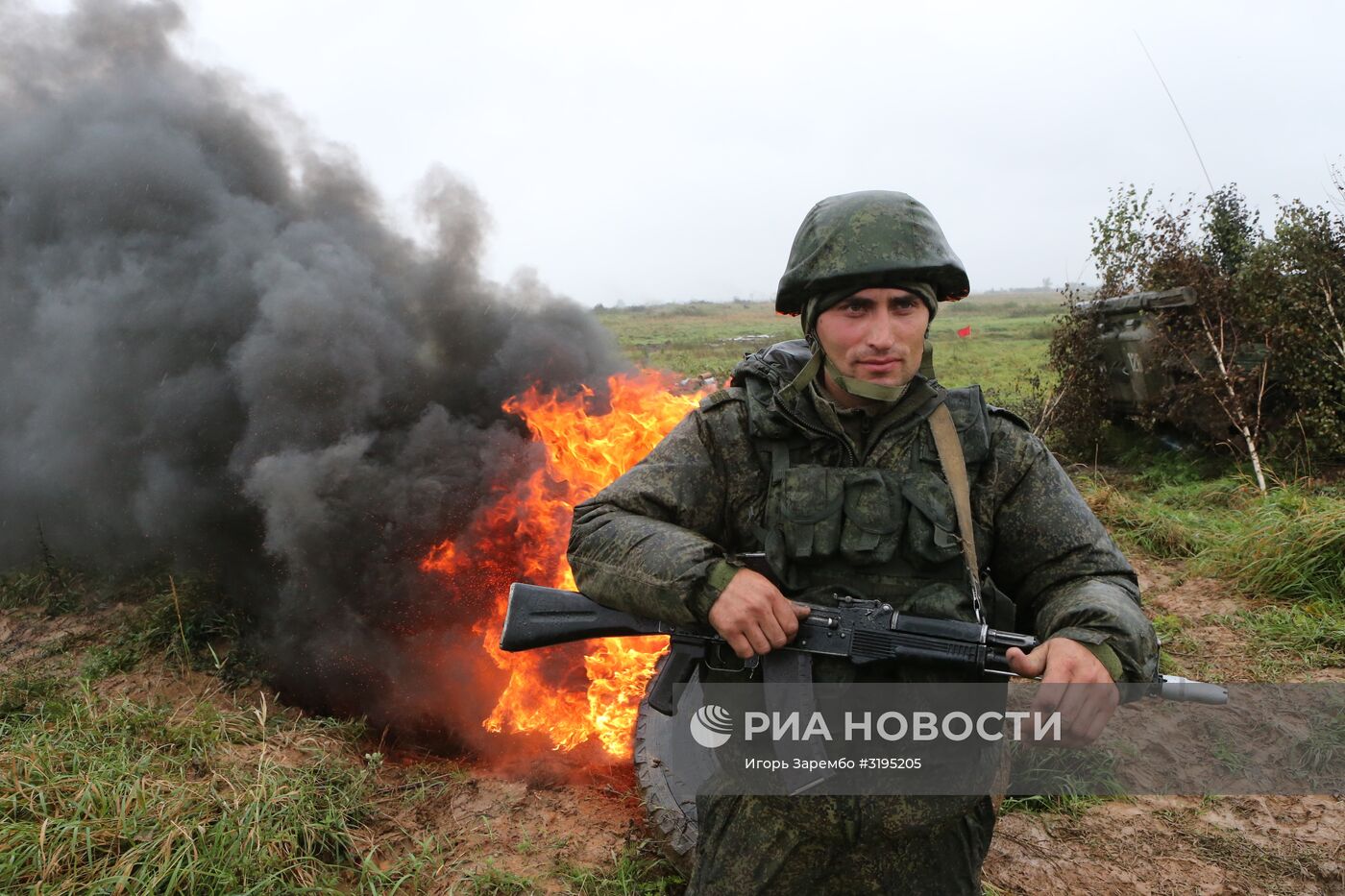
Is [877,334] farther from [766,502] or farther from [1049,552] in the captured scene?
[1049,552]

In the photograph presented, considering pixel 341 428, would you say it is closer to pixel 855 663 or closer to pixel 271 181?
pixel 271 181

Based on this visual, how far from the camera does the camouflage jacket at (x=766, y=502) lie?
1752 millimetres

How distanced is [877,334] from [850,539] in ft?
1.59

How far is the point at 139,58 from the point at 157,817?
9556 mm

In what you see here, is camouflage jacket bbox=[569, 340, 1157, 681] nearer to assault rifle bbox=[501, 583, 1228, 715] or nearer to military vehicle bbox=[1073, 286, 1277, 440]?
assault rifle bbox=[501, 583, 1228, 715]

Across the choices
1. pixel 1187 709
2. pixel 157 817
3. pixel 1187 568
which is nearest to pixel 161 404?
pixel 157 817

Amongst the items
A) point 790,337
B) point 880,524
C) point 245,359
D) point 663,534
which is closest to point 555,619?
point 663,534

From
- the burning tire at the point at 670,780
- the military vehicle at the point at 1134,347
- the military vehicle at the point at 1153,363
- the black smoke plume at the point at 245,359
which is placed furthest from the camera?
the military vehicle at the point at 1134,347

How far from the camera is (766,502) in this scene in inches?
78.4

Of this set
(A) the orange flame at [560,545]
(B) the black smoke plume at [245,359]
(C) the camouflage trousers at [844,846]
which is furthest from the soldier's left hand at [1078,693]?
(B) the black smoke plume at [245,359]

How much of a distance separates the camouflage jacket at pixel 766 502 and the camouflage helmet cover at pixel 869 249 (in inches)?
9.0

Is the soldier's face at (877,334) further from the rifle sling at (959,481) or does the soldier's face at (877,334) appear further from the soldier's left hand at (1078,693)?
the soldier's left hand at (1078,693)

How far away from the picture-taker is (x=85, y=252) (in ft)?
25.4

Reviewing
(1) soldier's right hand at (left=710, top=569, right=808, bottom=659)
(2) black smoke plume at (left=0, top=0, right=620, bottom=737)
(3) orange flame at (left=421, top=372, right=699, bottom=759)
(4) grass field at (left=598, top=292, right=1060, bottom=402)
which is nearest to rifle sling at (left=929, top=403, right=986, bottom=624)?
(1) soldier's right hand at (left=710, top=569, right=808, bottom=659)
